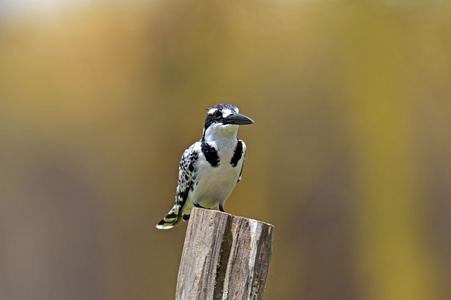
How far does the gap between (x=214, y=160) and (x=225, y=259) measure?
143 centimetres

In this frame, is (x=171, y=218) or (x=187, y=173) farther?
(x=171, y=218)

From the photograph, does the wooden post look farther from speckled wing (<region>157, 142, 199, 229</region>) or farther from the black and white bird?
speckled wing (<region>157, 142, 199, 229</region>)

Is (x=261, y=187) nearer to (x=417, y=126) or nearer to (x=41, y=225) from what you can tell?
(x=417, y=126)

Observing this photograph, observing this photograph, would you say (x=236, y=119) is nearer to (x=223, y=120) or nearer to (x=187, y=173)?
(x=223, y=120)

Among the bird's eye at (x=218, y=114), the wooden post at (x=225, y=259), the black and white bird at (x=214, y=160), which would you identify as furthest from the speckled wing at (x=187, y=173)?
the wooden post at (x=225, y=259)

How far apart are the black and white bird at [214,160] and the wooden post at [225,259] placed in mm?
1210

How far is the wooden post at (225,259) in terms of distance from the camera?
99.6 inches

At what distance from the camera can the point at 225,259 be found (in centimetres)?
259

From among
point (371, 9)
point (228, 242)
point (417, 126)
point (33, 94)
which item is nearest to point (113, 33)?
point (33, 94)

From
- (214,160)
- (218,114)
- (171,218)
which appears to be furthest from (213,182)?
(171,218)

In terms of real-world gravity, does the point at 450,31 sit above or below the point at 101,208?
above

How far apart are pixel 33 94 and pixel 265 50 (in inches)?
124

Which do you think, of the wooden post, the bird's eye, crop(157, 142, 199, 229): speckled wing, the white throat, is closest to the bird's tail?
crop(157, 142, 199, 229): speckled wing

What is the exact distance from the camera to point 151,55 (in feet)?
27.0
